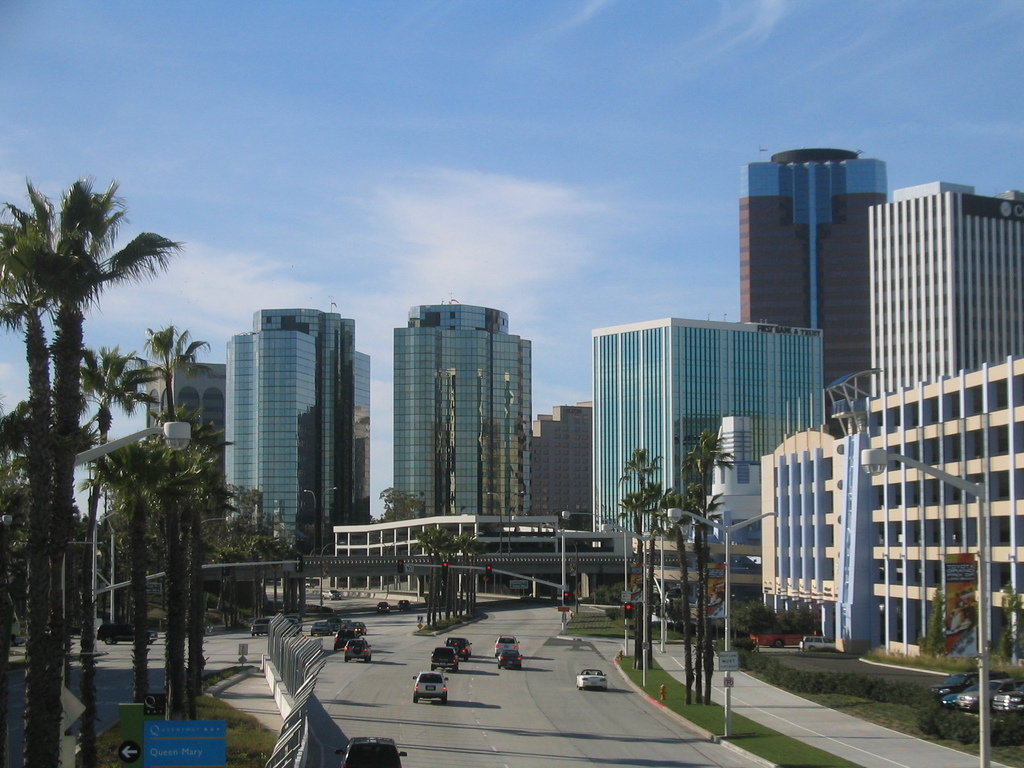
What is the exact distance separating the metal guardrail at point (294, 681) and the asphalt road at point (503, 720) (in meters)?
2.48

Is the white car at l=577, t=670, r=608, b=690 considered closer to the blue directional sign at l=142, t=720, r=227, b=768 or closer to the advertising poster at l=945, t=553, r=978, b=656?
the advertising poster at l=945, t=553, r=978, b=656

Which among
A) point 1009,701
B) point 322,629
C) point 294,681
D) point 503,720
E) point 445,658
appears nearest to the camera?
point 294,681

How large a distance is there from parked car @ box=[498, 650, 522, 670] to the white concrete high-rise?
121m

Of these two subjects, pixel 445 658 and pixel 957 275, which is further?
pixel 957 275

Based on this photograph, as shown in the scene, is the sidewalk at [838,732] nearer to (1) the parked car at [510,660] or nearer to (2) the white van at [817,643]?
(1) the parked car at [510,660]

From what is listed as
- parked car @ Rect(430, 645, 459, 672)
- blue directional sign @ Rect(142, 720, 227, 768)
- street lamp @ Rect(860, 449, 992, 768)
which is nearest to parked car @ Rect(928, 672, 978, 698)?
parked car @ Rect(430, 645, 459, 672)

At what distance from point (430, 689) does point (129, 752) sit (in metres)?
32.8

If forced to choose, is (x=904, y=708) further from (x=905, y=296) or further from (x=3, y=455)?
(x=905, y=296)

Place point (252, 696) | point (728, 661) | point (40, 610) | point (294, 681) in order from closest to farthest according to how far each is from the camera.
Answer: point (40, 610) → point (294, 681) → point (728, 661) → point (252, 696)

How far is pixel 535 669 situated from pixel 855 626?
27.2 metres

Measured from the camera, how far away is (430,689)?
5378cm

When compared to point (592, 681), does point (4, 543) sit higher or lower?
higher

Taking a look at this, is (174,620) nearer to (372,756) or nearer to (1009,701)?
(372,756)

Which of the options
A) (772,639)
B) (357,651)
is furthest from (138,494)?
(772,639)
